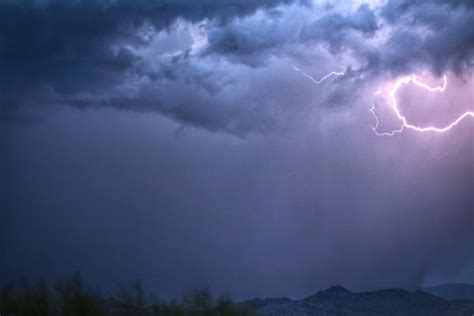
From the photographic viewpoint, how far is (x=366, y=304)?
3553 centimetres

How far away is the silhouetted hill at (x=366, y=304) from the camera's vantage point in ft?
109

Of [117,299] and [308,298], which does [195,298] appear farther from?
[308,298]

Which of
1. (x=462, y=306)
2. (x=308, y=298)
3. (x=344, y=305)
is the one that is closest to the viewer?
(x=462, y=306)

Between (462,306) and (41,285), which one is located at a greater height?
(41,285)

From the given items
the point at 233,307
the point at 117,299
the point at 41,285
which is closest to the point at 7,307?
the point at 41,285

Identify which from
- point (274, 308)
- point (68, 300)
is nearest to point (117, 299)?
point (68, 300)

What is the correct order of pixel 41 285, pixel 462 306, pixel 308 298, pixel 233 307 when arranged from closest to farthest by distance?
pixel 233 307, pixel 41 285, pixel 462 306, pixel 308 298

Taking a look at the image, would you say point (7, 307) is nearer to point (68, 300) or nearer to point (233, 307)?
point (68, 300)

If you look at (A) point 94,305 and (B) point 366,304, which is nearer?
(A) point 94,305

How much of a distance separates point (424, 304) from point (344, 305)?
380cm

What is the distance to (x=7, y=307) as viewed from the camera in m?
24.7

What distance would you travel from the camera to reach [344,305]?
117 ft

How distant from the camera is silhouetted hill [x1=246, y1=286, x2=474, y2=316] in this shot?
3316 centimetres

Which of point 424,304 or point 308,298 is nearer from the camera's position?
point 424,304
